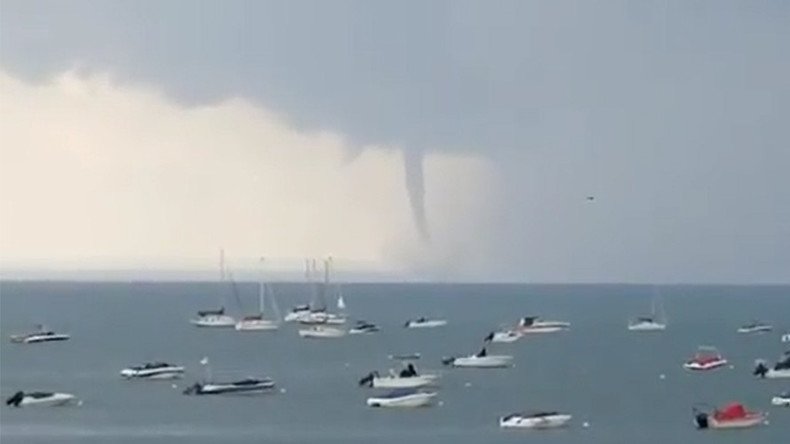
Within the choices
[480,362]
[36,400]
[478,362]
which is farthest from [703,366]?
[36,400]

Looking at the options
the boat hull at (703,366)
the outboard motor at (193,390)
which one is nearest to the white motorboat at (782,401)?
the boat hull at (703,366)

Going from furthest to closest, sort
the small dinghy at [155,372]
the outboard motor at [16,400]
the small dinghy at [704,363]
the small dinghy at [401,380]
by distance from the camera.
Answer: the small dinghy at [704,363] < the small dinghy at [155,372] < the small dinghy at [401,380] < the outboard motor at [16,400]

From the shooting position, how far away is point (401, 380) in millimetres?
119812

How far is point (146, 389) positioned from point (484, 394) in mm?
22089

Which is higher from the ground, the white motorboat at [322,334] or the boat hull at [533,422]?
the white motorboat at [322,334]

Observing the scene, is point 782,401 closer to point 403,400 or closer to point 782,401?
point 782,401

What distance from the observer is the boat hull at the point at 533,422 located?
9719 cm

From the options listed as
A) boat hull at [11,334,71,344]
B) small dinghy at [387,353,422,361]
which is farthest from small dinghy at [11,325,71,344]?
small dinghy at [387,353,422,361]

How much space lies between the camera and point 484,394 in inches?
4729

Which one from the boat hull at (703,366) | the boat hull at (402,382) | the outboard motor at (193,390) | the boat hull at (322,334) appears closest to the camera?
the boat hull at (402,382)

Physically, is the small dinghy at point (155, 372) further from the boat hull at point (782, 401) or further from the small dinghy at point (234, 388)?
the boat hull at point (782, 401)

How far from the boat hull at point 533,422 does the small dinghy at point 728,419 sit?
699cm

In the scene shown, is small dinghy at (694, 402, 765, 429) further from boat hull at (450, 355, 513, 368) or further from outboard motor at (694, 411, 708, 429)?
boat hull at (450, 355, 513, 368)

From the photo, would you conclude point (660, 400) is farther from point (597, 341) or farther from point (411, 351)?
point (597, 341)
